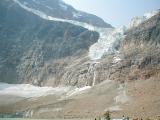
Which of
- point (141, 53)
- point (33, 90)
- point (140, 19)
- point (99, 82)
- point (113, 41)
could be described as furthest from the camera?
point (113, 41)

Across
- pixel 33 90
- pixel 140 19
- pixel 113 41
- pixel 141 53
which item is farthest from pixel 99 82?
pixel 140 19

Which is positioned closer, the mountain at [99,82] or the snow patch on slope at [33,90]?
the mountain at [99,82]

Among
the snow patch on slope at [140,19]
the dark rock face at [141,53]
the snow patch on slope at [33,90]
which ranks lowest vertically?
the snow patch on slope at [33,90]

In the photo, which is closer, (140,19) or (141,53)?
(141,53)

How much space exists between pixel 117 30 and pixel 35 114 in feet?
234

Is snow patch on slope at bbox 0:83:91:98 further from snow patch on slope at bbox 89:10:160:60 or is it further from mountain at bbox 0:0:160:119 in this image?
snow patch on slope at bbox 89:10:160:60

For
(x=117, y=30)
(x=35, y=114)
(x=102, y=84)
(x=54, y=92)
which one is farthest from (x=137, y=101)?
(x=117, y=30)

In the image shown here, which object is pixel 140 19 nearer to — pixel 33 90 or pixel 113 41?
pixel 113 41

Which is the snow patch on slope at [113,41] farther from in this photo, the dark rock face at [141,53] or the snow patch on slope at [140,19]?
the dark rock face at [141,53]

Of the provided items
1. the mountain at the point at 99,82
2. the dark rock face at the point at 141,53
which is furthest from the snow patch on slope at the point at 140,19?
the dark rock face at the point at 141,53

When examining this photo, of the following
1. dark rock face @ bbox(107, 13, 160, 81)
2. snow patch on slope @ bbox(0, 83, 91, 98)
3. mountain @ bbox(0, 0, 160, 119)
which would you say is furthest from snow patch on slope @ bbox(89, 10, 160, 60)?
snow patch on slope @ bbox(0, 83, 91, 98)

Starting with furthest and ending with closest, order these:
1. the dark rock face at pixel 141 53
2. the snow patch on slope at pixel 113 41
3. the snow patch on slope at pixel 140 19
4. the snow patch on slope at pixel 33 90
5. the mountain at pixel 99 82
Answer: the snow patch on slope at pixel 140 19
the snow patch on slope at pixel 113 41
the snow patch on slope at pixel 33 90
the dark rock face at pixel 141 53
the mountain at pixel 99 82

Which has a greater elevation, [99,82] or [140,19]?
[140,19]

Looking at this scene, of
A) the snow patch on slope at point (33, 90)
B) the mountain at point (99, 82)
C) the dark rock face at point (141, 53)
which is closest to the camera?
the mountain at point (99, 82)
